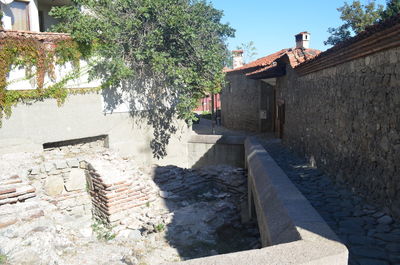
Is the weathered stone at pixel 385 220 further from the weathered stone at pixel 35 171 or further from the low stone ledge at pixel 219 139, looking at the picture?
the low stone ledge at pixel 219 139

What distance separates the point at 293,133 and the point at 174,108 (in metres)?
5.02

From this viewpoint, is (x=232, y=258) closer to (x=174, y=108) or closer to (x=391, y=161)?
(x=391, y=161)

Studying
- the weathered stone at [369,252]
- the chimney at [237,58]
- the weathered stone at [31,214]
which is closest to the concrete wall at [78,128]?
the weathered stone at [31,214]

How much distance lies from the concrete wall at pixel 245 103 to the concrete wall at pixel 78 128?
562cm

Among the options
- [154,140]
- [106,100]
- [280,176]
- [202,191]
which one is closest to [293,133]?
[202,191]

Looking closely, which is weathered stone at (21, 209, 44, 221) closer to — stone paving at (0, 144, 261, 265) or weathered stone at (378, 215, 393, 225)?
stone paving at (0, 144, 261, 265)

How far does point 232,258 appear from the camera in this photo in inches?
98.3

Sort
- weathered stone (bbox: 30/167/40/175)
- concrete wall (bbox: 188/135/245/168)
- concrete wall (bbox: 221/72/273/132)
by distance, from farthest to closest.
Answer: concrete wall (bbox: 221/72/273/132)
concrete wall (bbox: 188/135/245/168)
weathered stone (bbox: 30/167/40/175)

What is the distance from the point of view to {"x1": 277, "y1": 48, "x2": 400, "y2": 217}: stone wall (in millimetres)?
3822

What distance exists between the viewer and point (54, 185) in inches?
331

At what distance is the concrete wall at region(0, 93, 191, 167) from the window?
156 inches

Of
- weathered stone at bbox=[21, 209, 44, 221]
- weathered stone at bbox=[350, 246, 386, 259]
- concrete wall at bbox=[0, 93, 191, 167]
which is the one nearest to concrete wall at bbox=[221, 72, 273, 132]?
concrete wall at bbox=[0, 93, 191, 167]

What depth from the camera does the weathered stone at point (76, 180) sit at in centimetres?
863

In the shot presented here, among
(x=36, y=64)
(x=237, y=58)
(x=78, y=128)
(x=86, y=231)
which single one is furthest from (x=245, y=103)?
(x=86, y=231)
